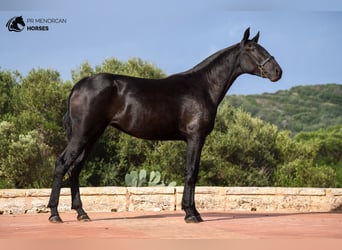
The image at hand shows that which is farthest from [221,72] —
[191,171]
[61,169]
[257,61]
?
[61,169]

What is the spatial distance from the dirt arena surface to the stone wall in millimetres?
579

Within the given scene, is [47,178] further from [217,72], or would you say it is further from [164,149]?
[217,72]

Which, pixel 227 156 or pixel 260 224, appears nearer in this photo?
pixel 260 224

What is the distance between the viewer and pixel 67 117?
29.5ft

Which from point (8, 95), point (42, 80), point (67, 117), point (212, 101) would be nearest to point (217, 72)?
point (212, 101)

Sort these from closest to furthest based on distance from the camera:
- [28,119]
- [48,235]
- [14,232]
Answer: [48,235], [14,232], [28,119]

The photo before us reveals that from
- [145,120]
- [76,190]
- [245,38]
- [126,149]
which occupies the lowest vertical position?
[76,190]

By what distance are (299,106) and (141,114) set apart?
59.3 meters

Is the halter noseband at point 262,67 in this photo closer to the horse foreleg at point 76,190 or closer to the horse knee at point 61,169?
the horse foreleg at point 76,190

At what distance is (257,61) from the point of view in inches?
370

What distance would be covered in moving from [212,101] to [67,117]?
235cm

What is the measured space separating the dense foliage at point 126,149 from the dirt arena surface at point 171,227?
457 inches

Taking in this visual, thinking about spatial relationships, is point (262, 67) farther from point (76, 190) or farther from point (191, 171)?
point (76, 190)

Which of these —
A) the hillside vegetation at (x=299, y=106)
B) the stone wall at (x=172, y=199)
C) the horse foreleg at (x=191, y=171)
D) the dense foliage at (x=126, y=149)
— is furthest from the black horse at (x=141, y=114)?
the hillside vegetation at (x=299, y=106)
